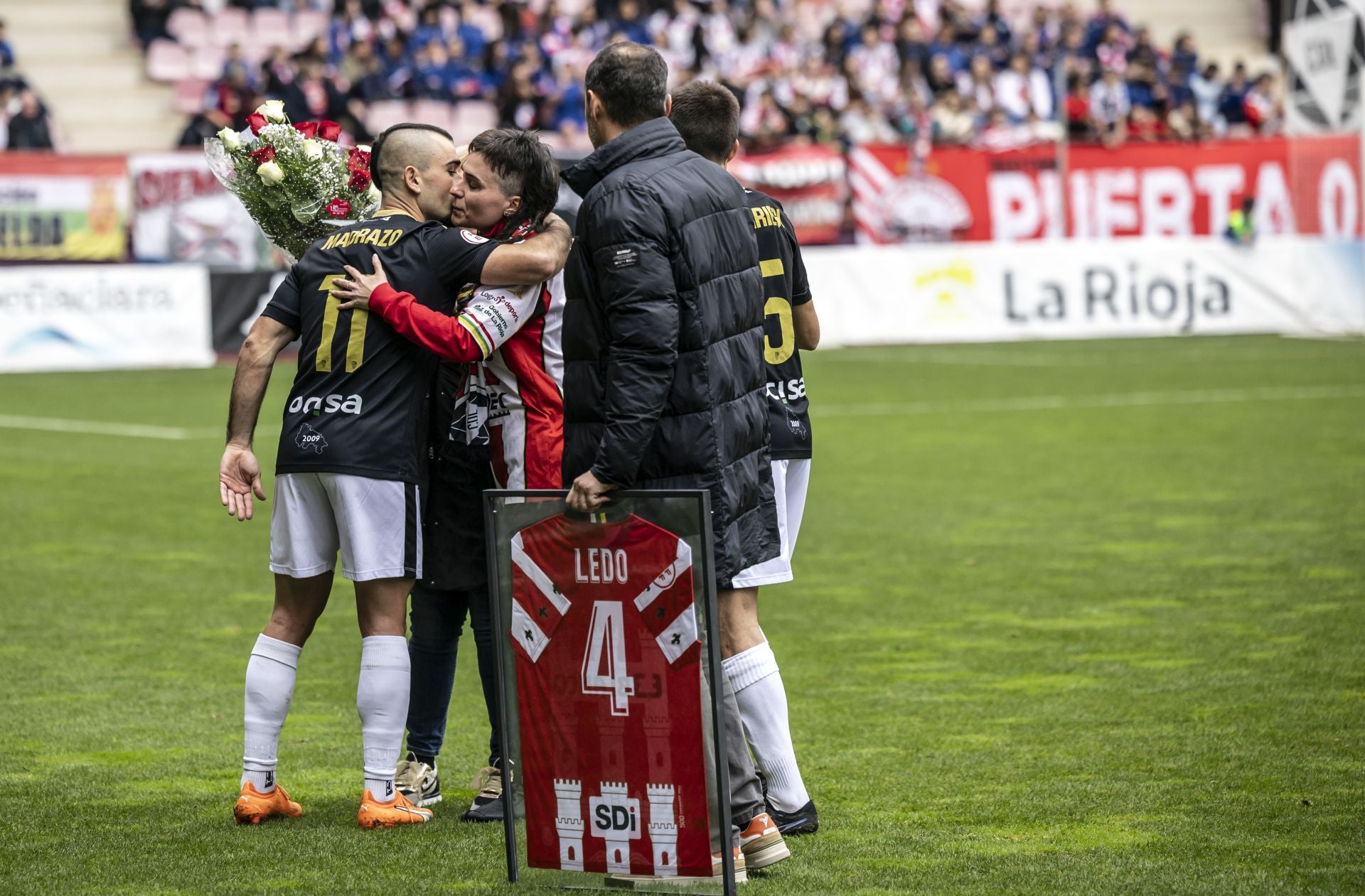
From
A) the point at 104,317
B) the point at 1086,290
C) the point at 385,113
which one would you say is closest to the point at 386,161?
the point at 104,317

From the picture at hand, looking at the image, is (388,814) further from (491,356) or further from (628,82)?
(628,82)

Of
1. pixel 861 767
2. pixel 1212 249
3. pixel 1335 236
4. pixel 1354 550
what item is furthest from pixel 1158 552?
pixel 1335 236

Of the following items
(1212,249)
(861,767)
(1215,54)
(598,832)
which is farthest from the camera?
(1215,54)

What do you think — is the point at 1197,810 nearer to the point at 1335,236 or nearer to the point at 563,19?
the point at 1335,236

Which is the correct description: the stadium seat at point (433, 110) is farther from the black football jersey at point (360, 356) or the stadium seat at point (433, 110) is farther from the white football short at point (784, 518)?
the black football jersey at point (360, 356)

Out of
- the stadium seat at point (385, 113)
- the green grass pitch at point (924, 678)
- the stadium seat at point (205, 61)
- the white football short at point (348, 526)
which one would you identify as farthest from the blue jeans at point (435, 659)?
the stadium seat at point (205, 61)

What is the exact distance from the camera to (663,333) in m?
4.46

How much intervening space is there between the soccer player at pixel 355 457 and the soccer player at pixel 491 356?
0.09 m

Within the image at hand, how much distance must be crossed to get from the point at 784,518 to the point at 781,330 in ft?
1.80

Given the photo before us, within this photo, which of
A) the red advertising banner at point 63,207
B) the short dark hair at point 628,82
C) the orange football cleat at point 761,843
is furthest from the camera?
the red advertising banner at point 63,207

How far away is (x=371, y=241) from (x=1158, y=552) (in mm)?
6095

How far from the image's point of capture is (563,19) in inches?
1167

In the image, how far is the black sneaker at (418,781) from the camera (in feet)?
18.1

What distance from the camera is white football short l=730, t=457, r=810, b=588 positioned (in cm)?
495
